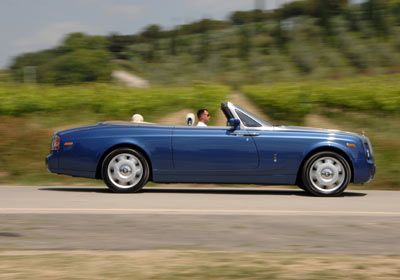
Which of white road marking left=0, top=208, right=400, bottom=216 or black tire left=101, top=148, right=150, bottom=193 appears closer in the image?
white road marking left=0, top=208, right=400, bottom=216

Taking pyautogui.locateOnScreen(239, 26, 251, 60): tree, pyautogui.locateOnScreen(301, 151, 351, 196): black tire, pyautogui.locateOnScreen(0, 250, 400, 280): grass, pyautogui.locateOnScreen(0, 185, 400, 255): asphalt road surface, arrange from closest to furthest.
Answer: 1. pyautogui.locateOnScreen(0, 250, 400, 280): grass
2. pyautogui.locateOnScreen(0, 185, 400, 255): asphalt road surface
3. pyautogui.locateOnScreen(301, 151, 351, 196): black tire
4. pyautogui.locateOnScreen(239, 26, 251, 60): tree

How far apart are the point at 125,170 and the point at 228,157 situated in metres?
1.58

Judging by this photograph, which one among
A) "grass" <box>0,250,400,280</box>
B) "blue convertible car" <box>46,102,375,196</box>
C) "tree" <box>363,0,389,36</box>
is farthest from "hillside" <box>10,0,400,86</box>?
"grass" <box>0,250,400,280</box>

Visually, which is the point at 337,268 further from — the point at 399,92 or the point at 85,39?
the point at 85,39

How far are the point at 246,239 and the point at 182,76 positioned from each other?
24.5 m

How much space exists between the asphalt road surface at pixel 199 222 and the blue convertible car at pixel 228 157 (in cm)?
30

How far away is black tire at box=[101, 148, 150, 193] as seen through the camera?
43.3 ft

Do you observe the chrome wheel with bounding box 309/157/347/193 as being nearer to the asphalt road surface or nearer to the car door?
the asphalt road surface

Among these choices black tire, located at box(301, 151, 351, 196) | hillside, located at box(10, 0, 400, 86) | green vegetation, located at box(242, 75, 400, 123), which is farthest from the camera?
hillside, located at box(10, 0, 400, 86)

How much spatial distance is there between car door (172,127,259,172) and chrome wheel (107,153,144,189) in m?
0.58

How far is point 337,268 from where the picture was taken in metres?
6.54

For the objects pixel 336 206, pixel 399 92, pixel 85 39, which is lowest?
pixel 336 206

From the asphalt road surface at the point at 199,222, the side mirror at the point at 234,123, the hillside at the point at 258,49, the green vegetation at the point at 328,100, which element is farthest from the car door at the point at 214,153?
the hillside at the point at 258,49

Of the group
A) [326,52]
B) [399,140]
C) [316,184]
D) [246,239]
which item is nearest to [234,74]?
[326,52]
